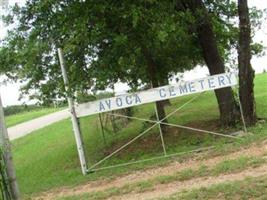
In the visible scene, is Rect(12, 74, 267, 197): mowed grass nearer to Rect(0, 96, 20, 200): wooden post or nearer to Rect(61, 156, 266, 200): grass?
Rect(61, 156, 266, 200): grass

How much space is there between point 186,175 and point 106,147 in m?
8.69

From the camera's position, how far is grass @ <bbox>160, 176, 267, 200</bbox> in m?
8.30

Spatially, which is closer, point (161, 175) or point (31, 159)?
point (161, 175)

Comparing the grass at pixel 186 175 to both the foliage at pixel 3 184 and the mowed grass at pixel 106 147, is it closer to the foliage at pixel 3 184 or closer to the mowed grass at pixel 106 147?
the mowed grass at pixel 106 147

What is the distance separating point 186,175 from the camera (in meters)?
11.0

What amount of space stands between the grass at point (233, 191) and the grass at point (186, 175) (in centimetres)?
131

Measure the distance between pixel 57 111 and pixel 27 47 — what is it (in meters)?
33.5

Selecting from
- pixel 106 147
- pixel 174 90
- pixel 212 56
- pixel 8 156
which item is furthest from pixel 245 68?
pixel 8 156

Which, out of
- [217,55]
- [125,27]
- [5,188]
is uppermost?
[125,27]

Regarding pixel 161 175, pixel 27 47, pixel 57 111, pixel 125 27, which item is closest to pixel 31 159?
pixel 27 47

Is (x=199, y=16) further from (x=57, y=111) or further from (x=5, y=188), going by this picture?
(x=57, y=111)

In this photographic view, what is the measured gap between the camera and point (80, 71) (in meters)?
16.3

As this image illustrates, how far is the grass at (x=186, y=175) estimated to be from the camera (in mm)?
10641

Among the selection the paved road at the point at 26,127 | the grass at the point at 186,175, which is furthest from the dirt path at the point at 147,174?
the paved road at the point at 26,127
